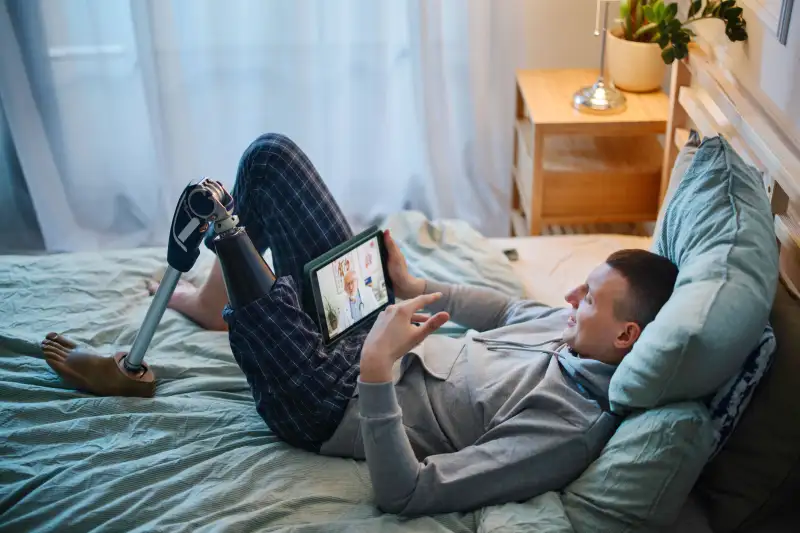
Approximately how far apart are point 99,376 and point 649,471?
0.95 m

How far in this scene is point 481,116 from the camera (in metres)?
2.73

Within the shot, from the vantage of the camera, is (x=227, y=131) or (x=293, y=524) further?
(x=227, y=131)

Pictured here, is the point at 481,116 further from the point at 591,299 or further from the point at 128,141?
the point at 591,299

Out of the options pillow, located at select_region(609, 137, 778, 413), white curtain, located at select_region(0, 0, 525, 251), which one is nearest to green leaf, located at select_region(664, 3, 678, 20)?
white curtain, located at select_region(0, 0, 525, 251)

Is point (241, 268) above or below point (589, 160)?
above

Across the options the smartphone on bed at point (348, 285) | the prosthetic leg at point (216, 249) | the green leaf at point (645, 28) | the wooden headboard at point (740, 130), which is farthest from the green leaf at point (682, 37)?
the prosthetic leg at point (216, 249)

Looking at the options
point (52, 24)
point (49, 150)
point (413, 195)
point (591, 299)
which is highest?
point (52, 24)

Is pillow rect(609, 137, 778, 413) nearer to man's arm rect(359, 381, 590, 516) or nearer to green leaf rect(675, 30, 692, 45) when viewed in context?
man's arm rect(359, 381, 590, 516)

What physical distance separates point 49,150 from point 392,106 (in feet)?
3.39

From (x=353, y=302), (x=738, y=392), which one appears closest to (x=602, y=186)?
(x=353, y=302)

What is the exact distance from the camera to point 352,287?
1550mm

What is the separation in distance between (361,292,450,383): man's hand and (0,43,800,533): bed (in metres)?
0.21

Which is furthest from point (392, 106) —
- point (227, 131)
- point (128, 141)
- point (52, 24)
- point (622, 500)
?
point (622, 500)

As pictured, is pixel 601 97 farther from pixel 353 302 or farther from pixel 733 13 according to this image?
pixel 353 302
